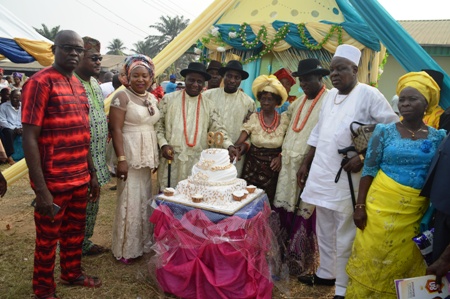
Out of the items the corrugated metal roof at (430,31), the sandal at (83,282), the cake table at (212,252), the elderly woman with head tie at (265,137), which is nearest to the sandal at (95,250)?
the sandal at (83,282)

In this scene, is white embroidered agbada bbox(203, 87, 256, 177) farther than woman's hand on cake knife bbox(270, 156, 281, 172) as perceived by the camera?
Yes

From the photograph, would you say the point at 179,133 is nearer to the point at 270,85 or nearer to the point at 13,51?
the point at 270,85

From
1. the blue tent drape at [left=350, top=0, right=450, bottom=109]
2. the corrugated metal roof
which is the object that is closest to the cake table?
the blue tent drape at [left=350, top=0, right=450, bottom=109]

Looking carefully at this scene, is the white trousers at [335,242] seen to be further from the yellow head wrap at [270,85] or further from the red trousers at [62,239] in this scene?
the red trousers at [62,239]

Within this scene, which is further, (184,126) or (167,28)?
(167,28)

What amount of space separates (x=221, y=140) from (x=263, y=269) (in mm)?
1444

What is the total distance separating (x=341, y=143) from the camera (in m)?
2.94

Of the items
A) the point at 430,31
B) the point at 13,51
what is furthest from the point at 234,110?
the point at 430,31

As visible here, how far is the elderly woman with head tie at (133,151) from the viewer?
11.1 feet

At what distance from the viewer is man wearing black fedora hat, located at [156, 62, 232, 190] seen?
374 centimetres

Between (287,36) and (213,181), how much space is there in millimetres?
3699

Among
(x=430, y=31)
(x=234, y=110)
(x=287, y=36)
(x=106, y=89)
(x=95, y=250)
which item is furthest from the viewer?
(x=430, y=31)

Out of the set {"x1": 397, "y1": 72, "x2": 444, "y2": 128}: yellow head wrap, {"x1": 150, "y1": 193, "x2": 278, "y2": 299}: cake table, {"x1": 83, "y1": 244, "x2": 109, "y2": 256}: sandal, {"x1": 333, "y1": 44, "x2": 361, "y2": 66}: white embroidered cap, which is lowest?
{"x1": 83, "y1": 244, "x2": 109, "y2": 256}: sandal

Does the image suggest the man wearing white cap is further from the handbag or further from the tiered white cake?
the tiered white cake
